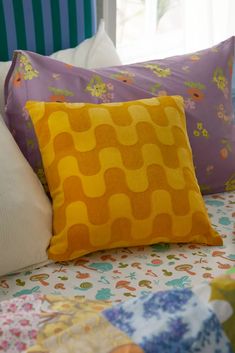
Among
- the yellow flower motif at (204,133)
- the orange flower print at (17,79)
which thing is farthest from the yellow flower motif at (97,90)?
the yellow flower motif at (204,133)

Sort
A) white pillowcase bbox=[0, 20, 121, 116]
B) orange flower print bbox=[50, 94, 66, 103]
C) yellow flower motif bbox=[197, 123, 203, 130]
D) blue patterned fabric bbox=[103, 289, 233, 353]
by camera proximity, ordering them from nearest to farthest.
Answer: blue patterned fabric bbox=[103, 289, 233, 353], orange flower print bbox=[50, 94, 66, 103], yellow flower motif bbox=[197, 123, 203, 130], white pillowcase bbox=[0, 20, 121, 116]

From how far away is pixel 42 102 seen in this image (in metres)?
1.17

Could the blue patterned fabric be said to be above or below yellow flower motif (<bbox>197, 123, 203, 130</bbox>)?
below

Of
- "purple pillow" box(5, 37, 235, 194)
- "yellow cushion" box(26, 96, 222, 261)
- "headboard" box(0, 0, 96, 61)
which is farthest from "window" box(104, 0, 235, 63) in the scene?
"yellow cushion" box(26, 96, 222, 261)

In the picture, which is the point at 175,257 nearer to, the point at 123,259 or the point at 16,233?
the point at 123,259

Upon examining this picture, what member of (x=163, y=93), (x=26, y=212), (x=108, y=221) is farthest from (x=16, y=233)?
A: (x=163, y=93)

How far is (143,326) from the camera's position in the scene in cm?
69

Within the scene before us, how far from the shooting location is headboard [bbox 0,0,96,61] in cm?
149

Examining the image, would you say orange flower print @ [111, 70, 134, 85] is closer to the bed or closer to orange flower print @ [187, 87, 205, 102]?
the bed

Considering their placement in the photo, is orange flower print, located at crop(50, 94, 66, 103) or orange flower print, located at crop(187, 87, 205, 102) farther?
orange flower print, located at crop(187, 87, 205, 102)

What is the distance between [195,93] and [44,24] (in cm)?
51

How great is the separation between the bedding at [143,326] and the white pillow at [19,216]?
9.3 inches

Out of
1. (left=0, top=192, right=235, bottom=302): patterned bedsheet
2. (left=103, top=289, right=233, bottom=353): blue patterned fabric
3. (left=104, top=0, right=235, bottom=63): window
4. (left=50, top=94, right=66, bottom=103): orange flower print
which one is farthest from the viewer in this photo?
(left=104, top=0, right=235, bottom=63): window

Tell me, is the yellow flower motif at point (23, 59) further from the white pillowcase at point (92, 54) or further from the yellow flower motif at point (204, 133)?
the yellow flower motif at point (204, 133)
